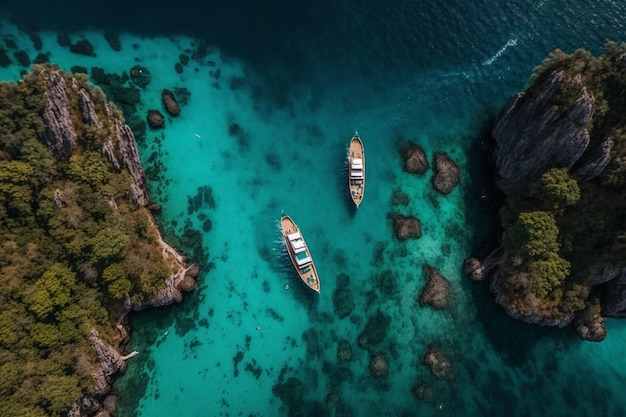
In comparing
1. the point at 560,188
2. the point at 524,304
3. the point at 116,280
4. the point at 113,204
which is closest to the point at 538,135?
the point at 560,188

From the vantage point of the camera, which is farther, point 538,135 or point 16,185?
point 538,135

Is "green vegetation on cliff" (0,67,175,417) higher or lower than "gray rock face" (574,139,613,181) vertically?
lower

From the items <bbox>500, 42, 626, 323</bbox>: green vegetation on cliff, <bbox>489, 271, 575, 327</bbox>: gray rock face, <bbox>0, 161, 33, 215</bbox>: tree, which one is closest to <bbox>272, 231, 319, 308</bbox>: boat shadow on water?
<bbox>489, 271, 575, 327</bbox>: gray rock face

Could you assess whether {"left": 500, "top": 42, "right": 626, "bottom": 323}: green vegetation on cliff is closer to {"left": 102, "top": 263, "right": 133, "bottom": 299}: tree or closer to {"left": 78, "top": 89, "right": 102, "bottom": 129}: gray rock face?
{"left": 102, "top": 263, "right": 133, "bottom": 299}: tree

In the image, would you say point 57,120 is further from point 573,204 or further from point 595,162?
point 595,162

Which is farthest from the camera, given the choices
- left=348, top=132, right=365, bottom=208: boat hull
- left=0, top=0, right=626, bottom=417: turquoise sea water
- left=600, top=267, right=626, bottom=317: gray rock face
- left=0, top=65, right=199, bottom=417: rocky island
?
left=348, top=132, right=365, bottom=208: boat hull

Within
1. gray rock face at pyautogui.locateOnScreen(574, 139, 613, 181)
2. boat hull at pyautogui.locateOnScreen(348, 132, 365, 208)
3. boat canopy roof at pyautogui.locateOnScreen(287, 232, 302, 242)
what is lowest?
boat canopy roof at pyautogui.locateOnScreen(287, 232, 302, 242)
